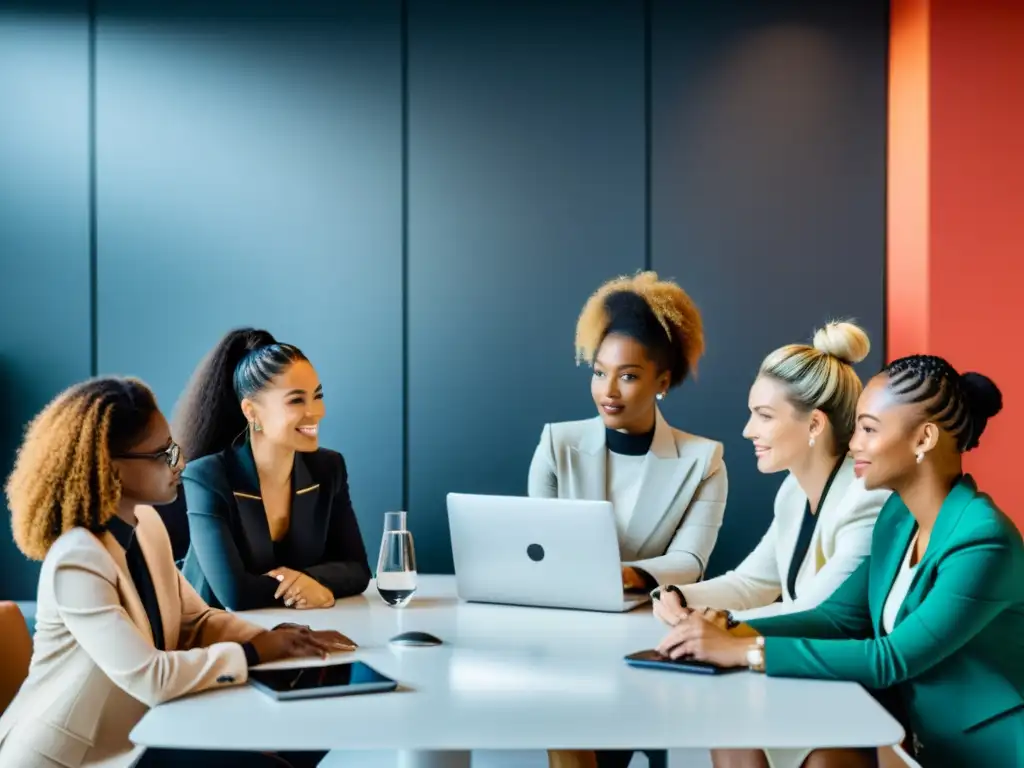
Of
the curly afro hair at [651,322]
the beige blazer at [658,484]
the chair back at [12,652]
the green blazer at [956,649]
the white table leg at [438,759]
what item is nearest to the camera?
the green blazer at [956,649]

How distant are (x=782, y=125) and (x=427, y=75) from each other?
135cm

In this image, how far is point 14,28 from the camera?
4.44 metres

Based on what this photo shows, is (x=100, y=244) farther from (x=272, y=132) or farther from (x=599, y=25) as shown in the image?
(x=599, y=25)

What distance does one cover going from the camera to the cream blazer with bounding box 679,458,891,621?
2.43m

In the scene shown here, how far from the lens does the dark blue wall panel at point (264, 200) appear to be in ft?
14.5

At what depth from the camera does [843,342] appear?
2648mm

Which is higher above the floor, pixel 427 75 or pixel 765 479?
pixel 427 75

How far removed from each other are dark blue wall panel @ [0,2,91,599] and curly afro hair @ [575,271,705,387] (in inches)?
83.2

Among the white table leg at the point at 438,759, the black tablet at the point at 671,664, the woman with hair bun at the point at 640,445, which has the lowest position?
the white table leg at the point at 438,759

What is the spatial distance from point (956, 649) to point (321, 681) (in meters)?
1.09

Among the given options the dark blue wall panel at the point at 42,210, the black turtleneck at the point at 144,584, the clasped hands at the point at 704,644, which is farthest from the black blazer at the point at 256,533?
the dark blue wall panel at the point at 42,210

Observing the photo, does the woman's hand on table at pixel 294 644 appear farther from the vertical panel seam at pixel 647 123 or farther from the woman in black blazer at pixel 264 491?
the vertical panel seam at pixel 647 123

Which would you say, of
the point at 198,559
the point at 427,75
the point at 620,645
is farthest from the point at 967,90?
the point at 198,559

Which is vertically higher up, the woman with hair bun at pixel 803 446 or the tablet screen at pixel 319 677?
the woman with hair bun at pixel 803 446
